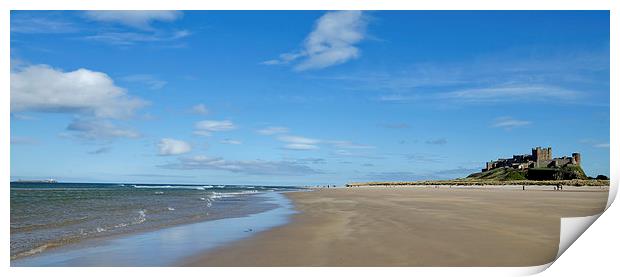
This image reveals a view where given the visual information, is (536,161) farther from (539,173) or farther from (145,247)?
(145,247)

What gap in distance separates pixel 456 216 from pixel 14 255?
9.38 m

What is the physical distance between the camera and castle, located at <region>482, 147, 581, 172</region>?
47594 mm

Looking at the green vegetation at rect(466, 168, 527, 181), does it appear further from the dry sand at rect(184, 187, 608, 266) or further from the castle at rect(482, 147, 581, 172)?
the dry sand at rect(184, 187, 608, 266)

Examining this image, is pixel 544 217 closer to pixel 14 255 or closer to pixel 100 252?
pixel 100 252

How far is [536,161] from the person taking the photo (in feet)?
180

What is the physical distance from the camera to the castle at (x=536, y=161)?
47.6 meters

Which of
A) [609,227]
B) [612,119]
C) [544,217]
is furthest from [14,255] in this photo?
[544,217]

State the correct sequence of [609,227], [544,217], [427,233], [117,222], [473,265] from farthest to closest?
[117,222] < [544,217] < [427,233] < [609,227] < [473,265]

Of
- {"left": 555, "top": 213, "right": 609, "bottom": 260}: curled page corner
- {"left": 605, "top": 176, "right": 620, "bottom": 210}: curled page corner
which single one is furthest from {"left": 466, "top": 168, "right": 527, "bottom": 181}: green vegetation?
{"left": 555, "top": 213, "right": 609, "bottom": 260}: curled page corner
